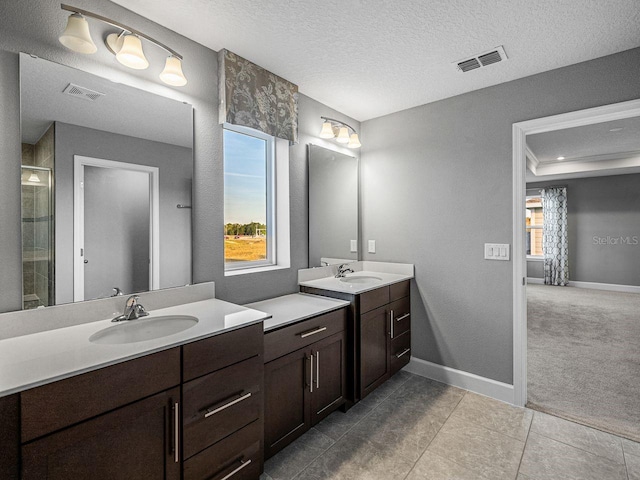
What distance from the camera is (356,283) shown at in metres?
2.84

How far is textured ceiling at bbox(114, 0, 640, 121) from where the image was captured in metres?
1.62

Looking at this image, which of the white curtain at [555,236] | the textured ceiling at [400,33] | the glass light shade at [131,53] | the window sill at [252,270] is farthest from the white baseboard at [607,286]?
the glass light shade at [131,53]

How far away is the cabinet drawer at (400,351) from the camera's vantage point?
2.62 metres

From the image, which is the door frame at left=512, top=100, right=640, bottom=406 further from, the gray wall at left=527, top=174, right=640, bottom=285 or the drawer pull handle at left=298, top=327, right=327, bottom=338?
the gray wall at left=527, top=174, right=640, bottom=285

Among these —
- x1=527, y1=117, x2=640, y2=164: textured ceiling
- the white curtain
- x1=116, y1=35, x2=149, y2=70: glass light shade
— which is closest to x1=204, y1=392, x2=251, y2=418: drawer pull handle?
x1=116, y1=35, x2=149, y2=70: glass light shade

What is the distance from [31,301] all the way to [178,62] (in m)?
1.34

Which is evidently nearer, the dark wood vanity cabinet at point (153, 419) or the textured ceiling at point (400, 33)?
the dark wood vanity cabinet at point (153, 419)

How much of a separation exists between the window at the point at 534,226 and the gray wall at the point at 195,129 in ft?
22.6

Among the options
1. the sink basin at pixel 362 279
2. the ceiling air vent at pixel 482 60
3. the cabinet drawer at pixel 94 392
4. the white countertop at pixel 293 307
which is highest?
the ceiling air vent at pixel 482 60

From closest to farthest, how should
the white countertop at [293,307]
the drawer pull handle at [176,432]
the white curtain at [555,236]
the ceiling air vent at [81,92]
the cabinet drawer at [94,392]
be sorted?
1. the cabinet drawer at [94,392]
2. the drawer pull handle at [176,432]
3. the ceiling air vent at [81,92]
4. the white countertop at [293,307]
5. the white curtain at [555,236]

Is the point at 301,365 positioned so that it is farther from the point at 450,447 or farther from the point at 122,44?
the point at 122,44

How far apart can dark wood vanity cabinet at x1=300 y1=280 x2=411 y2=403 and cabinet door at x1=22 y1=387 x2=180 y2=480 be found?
1256mm

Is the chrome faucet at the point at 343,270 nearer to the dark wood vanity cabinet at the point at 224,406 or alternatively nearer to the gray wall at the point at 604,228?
the dark wood vanity cabinet at the point at 224,406

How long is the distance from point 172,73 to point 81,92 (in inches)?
16.9
